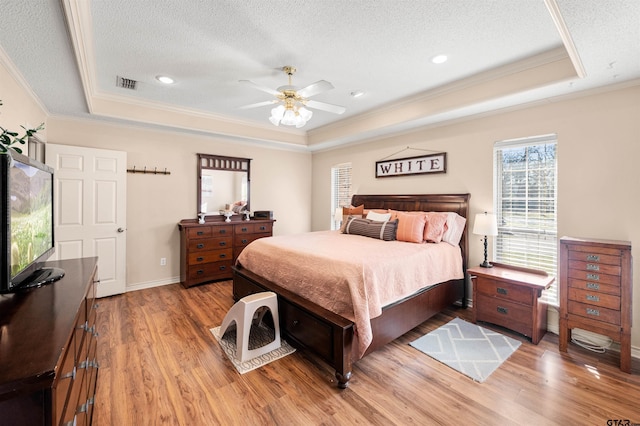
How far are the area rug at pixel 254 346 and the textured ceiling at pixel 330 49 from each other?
8.79ft

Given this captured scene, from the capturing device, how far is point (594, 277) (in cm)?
237

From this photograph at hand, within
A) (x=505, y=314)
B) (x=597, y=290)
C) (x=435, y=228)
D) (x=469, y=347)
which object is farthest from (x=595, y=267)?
(x=435, y=228)

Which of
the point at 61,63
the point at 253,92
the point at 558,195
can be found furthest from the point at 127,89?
the point at 558,195

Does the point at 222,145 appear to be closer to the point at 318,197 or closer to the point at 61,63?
the point at 318,197

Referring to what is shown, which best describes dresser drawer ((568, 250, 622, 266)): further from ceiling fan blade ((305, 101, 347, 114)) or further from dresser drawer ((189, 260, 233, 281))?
dresser drawer ((189, 260, 233, 281))

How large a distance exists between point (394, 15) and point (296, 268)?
2.24 meters

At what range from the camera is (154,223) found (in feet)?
14.4

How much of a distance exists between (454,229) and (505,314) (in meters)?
1.07

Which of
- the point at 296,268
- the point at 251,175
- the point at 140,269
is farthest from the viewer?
the point at 251,175

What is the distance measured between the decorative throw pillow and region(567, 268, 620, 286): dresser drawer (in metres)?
1.71

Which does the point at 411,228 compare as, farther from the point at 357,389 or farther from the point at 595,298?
the point at 357,389

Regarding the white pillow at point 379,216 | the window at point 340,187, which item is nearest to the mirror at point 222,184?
the window at point 340,187

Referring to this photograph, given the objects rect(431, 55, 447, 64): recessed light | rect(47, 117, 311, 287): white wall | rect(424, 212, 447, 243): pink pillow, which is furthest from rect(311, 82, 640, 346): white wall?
rect(47, 117, 311, 287): white wall

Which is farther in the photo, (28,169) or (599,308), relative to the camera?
(599,308)
